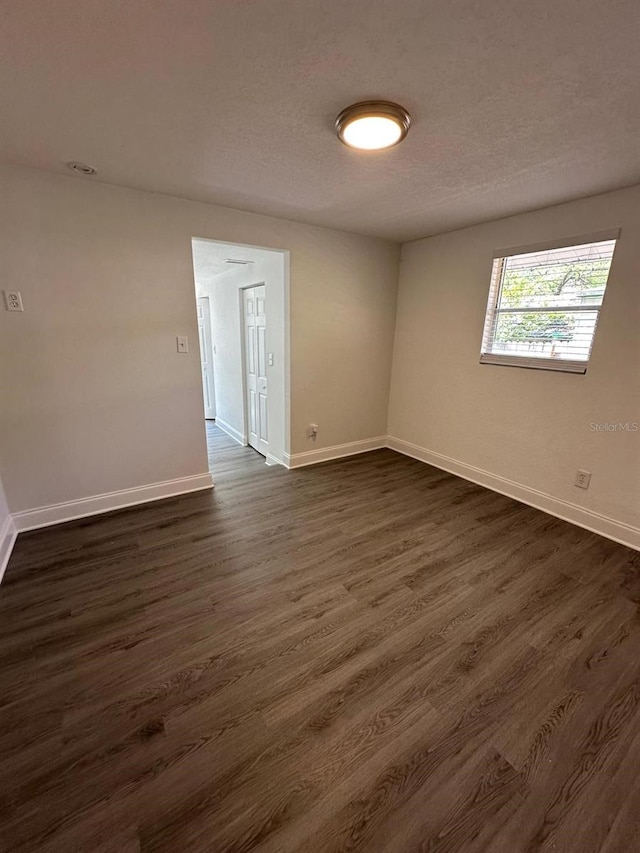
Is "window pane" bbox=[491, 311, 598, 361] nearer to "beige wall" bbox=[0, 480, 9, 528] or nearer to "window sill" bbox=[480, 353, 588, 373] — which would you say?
"window sill" bbox=[480, 353, 588, 373]

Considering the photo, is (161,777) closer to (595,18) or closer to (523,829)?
(523,829)

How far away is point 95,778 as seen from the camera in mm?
1170

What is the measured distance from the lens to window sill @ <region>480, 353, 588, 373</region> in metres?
2.61

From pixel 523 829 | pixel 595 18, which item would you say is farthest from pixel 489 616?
pixel 595 18

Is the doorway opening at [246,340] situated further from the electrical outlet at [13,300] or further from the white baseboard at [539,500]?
the white baseboard at [539,500]

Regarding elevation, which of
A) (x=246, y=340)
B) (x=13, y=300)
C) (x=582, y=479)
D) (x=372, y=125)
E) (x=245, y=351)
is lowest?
(x=582, y=479)

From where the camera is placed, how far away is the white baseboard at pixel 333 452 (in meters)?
3.73

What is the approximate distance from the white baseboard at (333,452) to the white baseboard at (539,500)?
1.44 ft

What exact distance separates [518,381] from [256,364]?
273cm

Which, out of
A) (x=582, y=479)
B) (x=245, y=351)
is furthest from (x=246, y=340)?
(x=582, y=479)

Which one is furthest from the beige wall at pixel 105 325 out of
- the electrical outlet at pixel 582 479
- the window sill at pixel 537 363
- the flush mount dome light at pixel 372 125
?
the electrical outlet at pixel 582 479

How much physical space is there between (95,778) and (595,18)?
2.88m

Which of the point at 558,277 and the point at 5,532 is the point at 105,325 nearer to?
the point at 5,532

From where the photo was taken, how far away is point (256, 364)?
13.5ft
